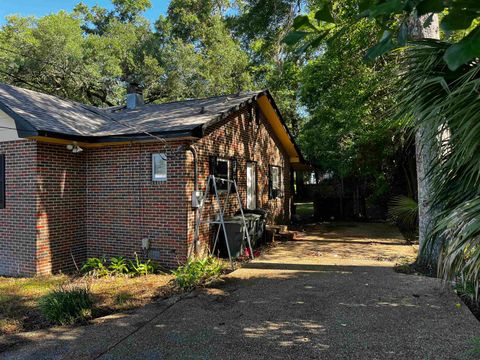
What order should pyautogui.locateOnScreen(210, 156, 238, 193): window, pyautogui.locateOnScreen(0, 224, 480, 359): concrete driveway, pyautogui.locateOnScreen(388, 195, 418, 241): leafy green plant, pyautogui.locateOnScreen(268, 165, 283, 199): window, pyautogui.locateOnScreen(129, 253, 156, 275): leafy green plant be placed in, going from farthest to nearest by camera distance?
pyautogui.locateOnScreen(268, 165, 283, 199): window, pyautogui.locateOnScreen(388, 195, 418, 241): leafy green plant, pyautogui.locateOnScreen(210, 156, 238, 193): window, pyautogui.locateOnScreen(129, 253, 156, 275): leafy green plant, pyautogui.locateOnScreen(0, 224, 480, 359): concrete driveway

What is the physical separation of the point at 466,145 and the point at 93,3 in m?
30.7

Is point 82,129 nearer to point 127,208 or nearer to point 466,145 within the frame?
point 127,208

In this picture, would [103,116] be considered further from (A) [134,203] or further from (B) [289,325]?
(B) [289,325]

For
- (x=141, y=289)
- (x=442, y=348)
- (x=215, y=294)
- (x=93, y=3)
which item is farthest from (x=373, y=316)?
(x=93, y=3)

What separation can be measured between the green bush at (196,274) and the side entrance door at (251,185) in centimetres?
434

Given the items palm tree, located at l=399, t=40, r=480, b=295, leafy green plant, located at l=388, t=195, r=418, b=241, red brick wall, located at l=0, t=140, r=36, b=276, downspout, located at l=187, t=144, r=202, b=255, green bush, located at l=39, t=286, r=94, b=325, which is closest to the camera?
palm tree, located at l=399, t=40, r=480, b=295

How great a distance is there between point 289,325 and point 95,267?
5.21m

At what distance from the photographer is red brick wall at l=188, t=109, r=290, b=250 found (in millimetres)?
9047

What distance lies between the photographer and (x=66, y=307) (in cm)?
519

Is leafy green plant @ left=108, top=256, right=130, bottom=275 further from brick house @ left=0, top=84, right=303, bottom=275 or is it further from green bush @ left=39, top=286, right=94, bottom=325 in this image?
green bush @ left=39, top=286, right=94, bottom=325

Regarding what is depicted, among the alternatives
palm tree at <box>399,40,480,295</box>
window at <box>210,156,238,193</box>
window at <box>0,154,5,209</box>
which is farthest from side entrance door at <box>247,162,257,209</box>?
palm tree at <box>399,40,480,295</box>

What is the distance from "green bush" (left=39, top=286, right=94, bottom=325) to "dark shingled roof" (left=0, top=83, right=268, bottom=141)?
11.8ft

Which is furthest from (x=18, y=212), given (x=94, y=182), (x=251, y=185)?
(x=251, y=185)

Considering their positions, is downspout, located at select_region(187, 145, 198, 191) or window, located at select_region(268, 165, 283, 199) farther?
window, located at select_region(268, 165, 283, 199)
